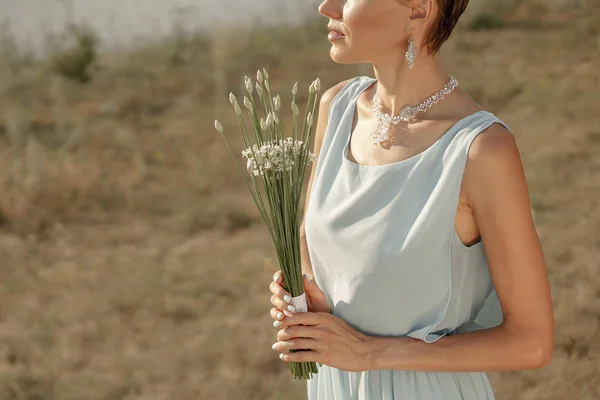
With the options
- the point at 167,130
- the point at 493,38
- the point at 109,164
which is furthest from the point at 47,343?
the point at 493,38

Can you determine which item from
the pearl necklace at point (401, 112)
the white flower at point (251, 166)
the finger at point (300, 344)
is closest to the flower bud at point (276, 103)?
the white flower at point (251, 166)

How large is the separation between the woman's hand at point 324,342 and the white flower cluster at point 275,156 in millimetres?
277

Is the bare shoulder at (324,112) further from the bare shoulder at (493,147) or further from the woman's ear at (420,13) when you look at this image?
the bare shoulder at (493,147)

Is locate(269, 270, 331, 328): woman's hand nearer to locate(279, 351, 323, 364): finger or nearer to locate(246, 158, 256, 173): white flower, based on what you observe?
locate(279, 351, 323, 364): finger

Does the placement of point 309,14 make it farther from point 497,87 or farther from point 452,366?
point 452,366

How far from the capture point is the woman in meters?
1.65

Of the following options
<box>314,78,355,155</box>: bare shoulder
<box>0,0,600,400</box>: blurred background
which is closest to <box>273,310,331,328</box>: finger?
<box>314,78,355,155</box>: bare shoulder

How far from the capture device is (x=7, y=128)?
7.20 m

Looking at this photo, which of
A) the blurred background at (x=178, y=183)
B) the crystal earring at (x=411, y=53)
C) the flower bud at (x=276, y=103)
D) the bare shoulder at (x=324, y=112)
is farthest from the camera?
the blurred background at (x=178, y=183)

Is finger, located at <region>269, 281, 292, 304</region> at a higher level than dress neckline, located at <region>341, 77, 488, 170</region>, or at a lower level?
lower

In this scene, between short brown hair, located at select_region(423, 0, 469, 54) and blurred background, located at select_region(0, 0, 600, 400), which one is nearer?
short brown hair, located at select_region(423, 0, 469, 54)

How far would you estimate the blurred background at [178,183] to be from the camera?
425 centimetres

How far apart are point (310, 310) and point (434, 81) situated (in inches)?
19.9

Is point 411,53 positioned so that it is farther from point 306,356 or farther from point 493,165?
point 306,356
